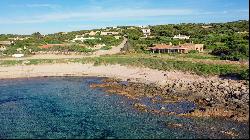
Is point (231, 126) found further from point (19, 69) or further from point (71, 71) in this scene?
point (19, 69)

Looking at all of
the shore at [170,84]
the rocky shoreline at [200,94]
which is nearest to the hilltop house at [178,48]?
the shore at [170,84]

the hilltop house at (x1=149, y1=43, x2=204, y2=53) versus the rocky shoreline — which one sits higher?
the hilltop house at (x1=149, y1=43, x2=204, y2=53)

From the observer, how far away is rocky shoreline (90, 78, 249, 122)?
3600 cm

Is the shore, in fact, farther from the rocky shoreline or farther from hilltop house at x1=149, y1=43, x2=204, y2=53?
hilltop house at x1=149, y1=43, x2=204, y2=53

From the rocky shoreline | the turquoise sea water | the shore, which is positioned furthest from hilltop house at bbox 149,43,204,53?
the turquoise sea water

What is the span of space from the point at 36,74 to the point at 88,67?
29.9 ft

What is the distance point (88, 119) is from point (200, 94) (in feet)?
48.8

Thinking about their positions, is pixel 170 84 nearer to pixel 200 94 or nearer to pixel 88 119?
pixel 200 94

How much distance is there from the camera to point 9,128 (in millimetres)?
33375

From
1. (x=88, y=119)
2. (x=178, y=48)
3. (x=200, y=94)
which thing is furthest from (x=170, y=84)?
(x=178, y=48)

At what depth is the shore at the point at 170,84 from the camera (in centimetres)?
3731

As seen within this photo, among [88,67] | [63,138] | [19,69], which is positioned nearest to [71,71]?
[88,67]

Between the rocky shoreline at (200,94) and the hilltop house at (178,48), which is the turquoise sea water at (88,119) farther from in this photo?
the hilltop house at (178,48)

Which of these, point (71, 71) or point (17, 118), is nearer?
point (17, 118)
